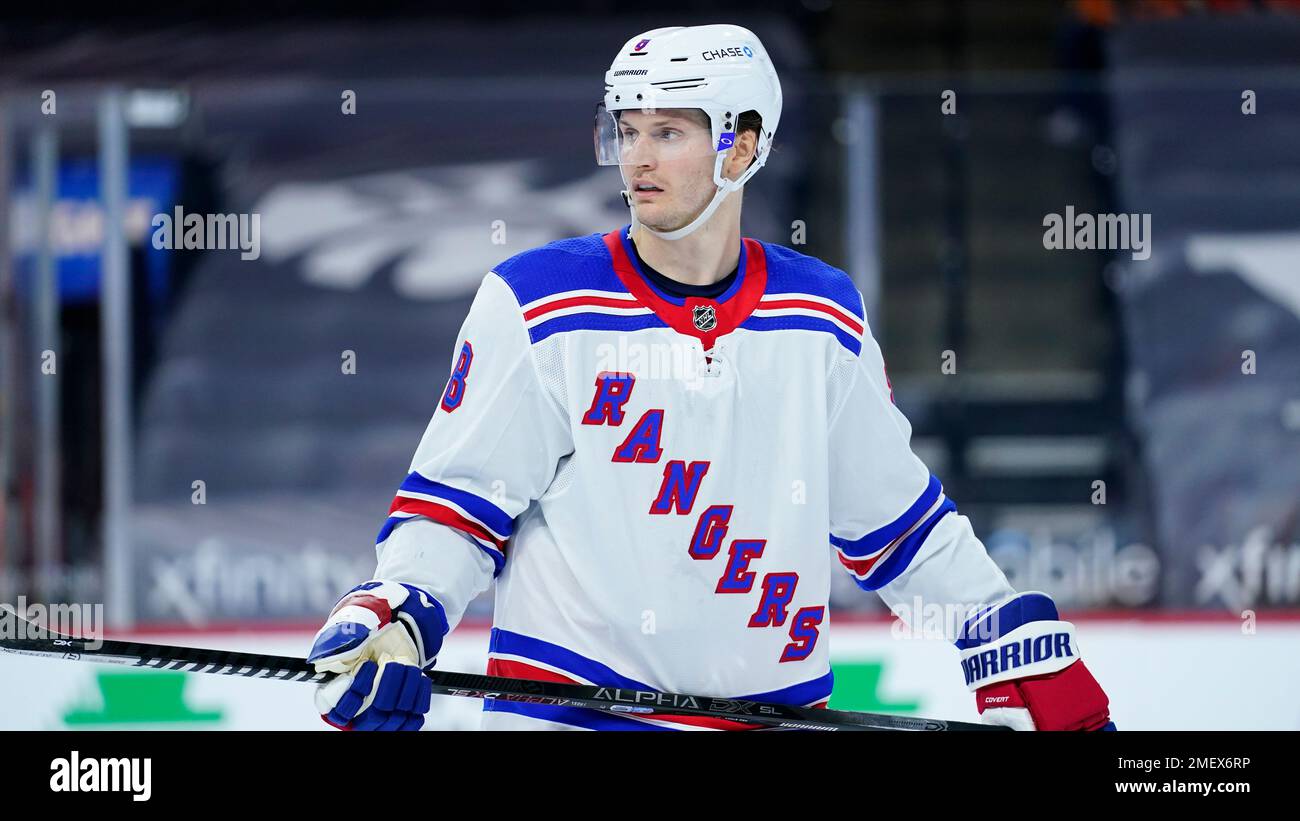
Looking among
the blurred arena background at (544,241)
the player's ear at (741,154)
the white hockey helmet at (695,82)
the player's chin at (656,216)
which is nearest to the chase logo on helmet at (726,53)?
the white hockey helmet at (695,82)

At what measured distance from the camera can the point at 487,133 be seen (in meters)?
4.93

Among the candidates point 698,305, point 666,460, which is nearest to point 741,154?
point 698,305

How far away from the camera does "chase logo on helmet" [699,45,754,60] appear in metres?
2.03

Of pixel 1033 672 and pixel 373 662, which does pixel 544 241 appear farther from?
pixel 373 662

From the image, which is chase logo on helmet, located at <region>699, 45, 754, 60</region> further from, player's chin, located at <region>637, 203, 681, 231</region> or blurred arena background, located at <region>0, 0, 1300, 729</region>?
blurred arena background, located at <region>0, 0, 1300, 729</region>

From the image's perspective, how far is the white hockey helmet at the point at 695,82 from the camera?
2.00 m

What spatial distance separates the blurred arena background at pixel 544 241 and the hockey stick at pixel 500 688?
5.72 feet

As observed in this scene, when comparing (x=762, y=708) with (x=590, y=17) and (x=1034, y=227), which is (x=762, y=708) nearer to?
(x=1034, y=227)

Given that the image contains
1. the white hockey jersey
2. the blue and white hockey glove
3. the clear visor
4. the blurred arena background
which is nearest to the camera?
the blue and white hockey glove

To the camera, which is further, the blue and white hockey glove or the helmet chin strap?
the helmet chin strap

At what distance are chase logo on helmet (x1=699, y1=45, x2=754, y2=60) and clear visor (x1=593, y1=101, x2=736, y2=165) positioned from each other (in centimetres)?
7

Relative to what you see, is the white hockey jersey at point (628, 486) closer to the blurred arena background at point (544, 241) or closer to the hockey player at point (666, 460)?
the hockey player at point (666, 460)

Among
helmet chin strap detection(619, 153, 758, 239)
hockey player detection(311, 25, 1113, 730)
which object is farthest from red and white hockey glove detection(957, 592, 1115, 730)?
helmet chin strap detection(619, 153, 758, 239)
